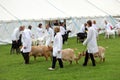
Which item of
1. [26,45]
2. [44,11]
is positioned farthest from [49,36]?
[44,11]

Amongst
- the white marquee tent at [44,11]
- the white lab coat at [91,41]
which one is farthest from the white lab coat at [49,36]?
the white marquee tent at [44,11]

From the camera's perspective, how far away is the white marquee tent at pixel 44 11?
24531mm

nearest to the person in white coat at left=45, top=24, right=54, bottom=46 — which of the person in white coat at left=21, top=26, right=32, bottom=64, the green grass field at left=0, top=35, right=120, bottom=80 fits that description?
the green grass field at left=0, top=35, right=120, bottom=80

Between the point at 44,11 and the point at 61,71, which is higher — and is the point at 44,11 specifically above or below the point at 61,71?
above

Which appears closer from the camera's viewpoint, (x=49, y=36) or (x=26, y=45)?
(x=26, y=45)

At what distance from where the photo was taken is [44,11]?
25.5m

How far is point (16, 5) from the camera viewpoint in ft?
82.9

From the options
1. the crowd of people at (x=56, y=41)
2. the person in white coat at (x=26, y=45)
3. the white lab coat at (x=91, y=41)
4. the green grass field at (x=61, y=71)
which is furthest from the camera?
the person in white coat at (x=26, y=45)

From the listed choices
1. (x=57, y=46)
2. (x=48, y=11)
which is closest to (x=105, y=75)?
(x=57, y=46)

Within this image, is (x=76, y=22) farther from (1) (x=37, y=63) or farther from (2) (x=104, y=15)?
(1) (x=37, y=63)

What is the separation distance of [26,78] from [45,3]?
1457cm

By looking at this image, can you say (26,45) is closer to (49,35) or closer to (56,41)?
(56,41)

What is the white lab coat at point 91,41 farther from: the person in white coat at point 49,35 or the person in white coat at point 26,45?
the person in white coat at point 49,35

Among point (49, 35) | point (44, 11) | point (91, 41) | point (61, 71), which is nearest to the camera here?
point (61, 71)
